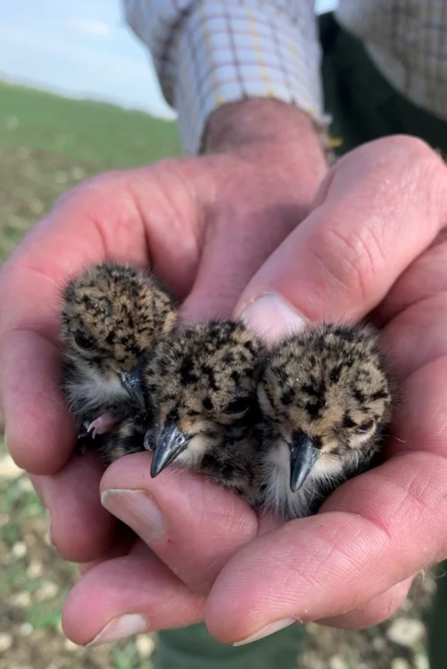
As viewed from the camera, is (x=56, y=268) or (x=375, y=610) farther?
(x=56, y=268)

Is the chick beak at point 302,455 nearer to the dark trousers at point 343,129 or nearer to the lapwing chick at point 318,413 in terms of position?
the lapwing chick at point 318,413

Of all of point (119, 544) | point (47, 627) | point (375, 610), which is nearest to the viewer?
point (375, 610)

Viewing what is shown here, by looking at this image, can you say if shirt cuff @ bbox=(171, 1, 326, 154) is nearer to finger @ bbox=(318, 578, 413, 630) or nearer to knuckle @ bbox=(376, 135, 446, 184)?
knuckle @ bbox=(376, 135, 446, 184)

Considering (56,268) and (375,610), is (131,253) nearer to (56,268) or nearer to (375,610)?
(56,268)

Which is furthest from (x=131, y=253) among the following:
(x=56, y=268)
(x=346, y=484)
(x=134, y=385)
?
(x=346, y=484)

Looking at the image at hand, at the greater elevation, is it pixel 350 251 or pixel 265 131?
pixel 350 251

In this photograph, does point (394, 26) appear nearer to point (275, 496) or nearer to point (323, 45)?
point (323, 45)

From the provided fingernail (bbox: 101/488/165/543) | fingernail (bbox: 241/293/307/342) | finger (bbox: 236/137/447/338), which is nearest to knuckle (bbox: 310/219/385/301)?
finger (bbox: 236/137/447/338)
